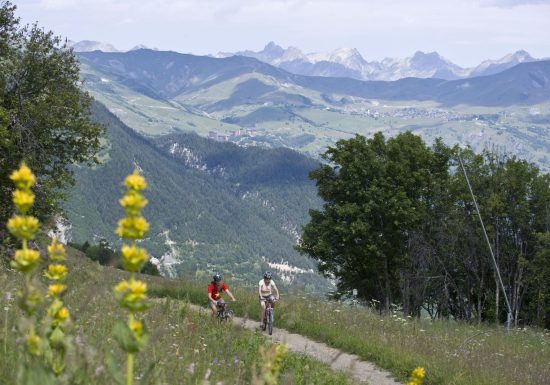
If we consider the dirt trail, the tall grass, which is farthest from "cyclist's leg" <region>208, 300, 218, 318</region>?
the tall grass

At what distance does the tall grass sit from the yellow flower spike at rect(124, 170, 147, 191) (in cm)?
859

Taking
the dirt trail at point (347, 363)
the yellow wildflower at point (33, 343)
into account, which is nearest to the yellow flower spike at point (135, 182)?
the yellow wildflower at point (33, 343)

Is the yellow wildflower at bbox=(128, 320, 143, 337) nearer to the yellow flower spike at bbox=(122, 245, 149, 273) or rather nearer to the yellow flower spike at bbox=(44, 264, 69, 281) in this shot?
the yellow flower spike at bbox=(122, 245, 149, 273)

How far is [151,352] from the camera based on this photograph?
724cm

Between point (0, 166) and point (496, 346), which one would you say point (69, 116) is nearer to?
point (0, 166)

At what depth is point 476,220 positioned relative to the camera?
45.3 meters

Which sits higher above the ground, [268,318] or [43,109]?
[43,109]

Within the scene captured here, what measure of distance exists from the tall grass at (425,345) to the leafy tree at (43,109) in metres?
7.96

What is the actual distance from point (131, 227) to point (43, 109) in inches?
1096

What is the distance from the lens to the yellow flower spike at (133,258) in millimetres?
2682

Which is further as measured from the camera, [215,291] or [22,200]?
[215,291]

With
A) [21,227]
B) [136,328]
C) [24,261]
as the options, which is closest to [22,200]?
[21,227]

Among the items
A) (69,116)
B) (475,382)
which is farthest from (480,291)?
(475,382)

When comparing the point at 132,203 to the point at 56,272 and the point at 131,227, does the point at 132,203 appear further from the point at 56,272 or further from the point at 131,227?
the point at 56,272
